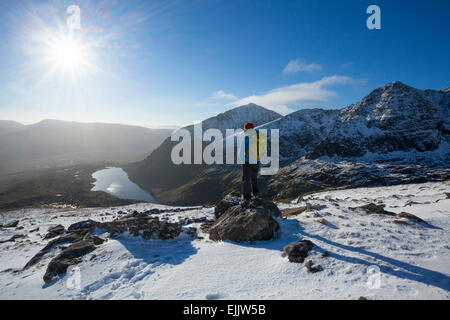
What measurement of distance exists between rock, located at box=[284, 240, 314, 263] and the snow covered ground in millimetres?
160

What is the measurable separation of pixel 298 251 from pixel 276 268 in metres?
0.84

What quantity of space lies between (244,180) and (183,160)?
95.4 metres

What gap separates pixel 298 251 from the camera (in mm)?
5590

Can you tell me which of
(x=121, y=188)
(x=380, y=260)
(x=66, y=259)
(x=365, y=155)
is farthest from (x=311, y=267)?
(x=121, y=188)

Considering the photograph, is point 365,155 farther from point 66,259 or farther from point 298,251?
point 66,259

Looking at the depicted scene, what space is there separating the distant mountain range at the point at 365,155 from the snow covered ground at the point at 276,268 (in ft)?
133

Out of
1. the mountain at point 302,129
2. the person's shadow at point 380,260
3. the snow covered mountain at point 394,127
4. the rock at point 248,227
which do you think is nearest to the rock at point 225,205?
the rock at point 248,227

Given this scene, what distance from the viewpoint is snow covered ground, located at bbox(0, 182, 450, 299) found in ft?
13.9

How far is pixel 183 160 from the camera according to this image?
10275 centimetres

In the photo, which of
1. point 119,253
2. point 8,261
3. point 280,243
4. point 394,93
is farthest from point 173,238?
point 394,93

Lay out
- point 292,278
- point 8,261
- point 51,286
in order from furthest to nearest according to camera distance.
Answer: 1. point 8,261
2. point 51,286
3. point 292,278

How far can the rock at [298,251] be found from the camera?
5.37 metres

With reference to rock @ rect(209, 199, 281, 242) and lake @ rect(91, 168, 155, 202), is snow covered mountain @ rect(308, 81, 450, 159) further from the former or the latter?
lake @ rect(91, 168, 155, 202)
